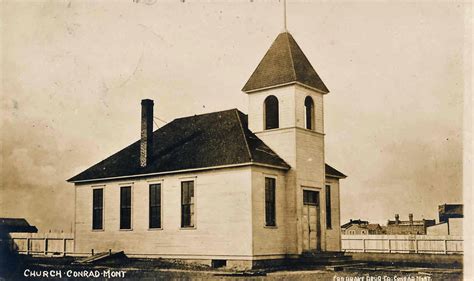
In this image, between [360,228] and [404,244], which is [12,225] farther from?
[360,228]

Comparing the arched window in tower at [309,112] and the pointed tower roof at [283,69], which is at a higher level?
the pointed tower roof at [283,69]

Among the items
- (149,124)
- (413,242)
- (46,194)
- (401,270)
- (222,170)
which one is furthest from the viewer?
(413,242)

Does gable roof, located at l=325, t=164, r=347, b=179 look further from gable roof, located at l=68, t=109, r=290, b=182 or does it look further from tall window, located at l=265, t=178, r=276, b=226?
tall window, located at l=265, t=178, r=276, b=226

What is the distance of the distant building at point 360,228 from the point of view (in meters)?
54.1

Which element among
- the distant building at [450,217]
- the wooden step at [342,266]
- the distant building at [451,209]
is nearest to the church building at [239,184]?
the wooden step at [342,266]

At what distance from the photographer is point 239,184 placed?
22516mm

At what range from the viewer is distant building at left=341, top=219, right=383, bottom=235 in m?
54.1

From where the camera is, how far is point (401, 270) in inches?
827

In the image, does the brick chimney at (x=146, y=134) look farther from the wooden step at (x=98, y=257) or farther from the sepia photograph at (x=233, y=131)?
the wooden step at (x=98, y=257)

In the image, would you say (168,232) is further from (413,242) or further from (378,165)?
(413,242)

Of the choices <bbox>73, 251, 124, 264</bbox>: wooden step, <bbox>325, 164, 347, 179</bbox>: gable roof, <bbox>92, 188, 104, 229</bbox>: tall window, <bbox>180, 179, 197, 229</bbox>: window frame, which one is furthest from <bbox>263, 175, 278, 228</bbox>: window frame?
<bbox>92, 188, 104, 229</bbox>: tall window

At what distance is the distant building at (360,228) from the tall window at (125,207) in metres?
29.9

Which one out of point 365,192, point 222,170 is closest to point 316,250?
point 365,192

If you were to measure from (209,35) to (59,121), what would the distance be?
623 centimetres
